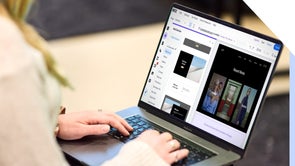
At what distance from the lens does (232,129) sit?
4.61 feet

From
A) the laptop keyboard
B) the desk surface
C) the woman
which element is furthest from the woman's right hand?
the desk surface

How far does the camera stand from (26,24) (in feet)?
3.54

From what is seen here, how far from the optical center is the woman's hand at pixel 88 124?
4.64 feet

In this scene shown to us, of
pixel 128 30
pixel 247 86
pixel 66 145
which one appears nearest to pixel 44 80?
pixel 66 145

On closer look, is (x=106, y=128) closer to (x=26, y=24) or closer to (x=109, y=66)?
(x=26, y=24)

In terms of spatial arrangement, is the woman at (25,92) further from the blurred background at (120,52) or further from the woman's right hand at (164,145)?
the blurred background at (120,52)

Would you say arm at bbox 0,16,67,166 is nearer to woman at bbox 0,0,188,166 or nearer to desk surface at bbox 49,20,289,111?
woman at bbox 0,0,188,166

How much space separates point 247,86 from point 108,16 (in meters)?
2.95

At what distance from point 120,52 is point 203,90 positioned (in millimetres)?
2227

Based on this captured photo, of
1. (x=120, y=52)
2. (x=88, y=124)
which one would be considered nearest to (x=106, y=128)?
(x=88, y=124)

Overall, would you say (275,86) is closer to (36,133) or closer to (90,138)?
(90,138)

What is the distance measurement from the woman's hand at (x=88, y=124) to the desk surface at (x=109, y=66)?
55.3 inches

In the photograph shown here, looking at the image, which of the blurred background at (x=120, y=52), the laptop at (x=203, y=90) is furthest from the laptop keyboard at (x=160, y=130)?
the blurred background at (x=120, y=52)

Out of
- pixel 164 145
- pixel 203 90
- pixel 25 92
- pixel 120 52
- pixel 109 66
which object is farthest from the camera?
pixel 120 52
